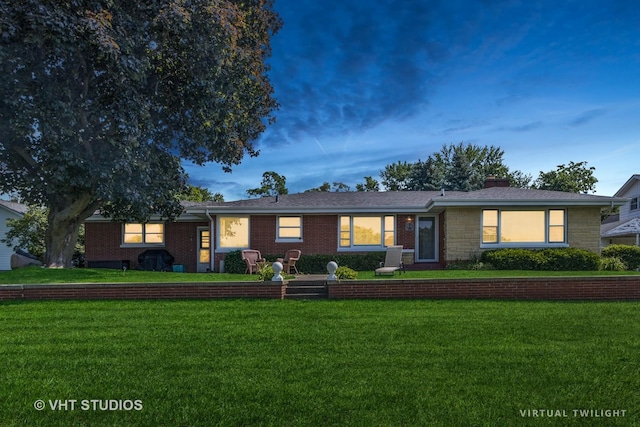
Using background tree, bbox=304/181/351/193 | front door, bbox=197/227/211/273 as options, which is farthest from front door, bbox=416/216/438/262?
background tree, bbox=304/181/351/193

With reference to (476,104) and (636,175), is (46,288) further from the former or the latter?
(636,175)

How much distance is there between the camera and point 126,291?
30.1ft

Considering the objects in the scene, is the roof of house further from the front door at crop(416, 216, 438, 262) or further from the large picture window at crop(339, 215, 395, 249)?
the front door at crop(416, 216, 438, 262)

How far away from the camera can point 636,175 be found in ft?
89.9

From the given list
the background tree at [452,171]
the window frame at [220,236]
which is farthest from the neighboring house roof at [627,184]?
the window frame at [220,236]

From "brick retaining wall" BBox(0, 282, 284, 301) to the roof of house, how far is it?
8.41 metres

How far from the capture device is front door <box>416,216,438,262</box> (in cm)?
1827

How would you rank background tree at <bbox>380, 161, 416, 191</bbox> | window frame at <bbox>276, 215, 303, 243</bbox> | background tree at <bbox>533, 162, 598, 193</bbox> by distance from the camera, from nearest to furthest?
window frame at <bbox>276, 215, 303, 243</bbox> → background tree at <bbox>533, 162, 598, 193</bbox> → background tree at <bbox>380, 161, 416, 191</bbox>

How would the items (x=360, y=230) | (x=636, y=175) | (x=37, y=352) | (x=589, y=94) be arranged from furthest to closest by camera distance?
(x=636, y=175) < (x=360, y=230) < (x=589, y=94) < (x=37, y=352)

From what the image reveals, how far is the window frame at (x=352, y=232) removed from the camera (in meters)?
18.0

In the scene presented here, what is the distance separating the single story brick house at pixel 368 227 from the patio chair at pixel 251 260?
159cm

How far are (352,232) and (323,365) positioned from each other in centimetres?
1359

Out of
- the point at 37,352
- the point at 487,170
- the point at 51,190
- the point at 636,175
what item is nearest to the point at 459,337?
the point at 37,352

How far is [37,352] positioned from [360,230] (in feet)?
46.6
